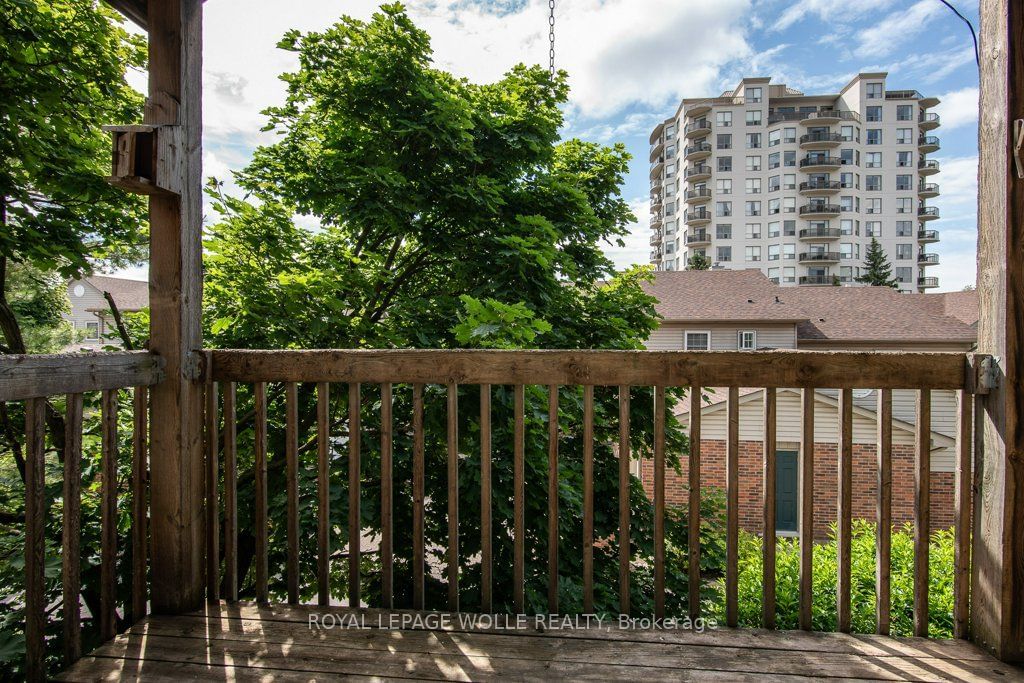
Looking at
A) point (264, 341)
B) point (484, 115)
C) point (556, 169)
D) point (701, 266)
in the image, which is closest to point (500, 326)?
point (264, 341)

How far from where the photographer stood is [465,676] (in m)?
1.37

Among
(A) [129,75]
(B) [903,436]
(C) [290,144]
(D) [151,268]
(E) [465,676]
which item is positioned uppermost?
(A) [129,75]

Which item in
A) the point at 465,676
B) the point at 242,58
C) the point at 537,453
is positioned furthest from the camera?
the point at 242,58

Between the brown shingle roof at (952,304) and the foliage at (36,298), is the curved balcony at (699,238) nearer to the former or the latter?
the brown shingle roof at (952,304)

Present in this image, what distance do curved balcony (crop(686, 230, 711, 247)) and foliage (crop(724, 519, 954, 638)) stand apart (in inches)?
1339

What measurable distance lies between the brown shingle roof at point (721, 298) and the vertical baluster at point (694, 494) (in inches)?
496

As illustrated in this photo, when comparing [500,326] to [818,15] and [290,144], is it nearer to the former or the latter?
[290,144]

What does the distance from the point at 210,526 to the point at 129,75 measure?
3996 mm

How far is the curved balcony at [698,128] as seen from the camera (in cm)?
3441

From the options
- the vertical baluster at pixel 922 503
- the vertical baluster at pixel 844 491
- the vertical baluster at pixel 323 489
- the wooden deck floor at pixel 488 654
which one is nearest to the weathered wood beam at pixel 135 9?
the vertical baluster at pixel 323 489

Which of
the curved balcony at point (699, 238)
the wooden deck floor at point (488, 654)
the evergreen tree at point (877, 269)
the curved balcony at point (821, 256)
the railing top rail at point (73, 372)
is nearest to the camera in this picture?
the railing top rail at point (73, 372)

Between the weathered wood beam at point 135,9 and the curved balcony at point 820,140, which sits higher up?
the curved balcony at point 820,140

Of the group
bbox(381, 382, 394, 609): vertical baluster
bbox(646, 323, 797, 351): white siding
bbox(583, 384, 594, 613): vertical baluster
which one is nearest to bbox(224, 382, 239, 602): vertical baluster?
bbox(381, 382, 394, 609): vertical baluster

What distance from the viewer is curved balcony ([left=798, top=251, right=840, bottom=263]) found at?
36.2m
